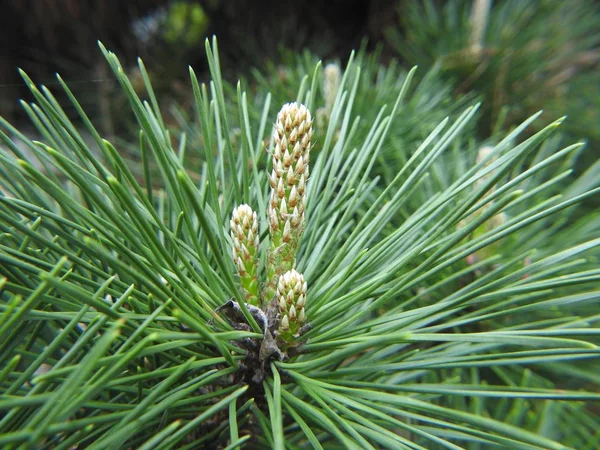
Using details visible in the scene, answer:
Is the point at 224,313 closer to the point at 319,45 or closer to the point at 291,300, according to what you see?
the point at 291,300

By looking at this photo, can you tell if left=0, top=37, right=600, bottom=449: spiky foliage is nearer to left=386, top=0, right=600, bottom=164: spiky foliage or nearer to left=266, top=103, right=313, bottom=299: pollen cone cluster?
left=266, top=103, right=313, bottom=299: pollen cone cluster

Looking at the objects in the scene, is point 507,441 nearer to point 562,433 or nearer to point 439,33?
point 562,433

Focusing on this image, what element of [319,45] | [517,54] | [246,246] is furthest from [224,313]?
[319,45]

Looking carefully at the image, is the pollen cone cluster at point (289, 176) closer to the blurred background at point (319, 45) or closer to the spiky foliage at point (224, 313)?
the spiky foliage at point (224, 313)

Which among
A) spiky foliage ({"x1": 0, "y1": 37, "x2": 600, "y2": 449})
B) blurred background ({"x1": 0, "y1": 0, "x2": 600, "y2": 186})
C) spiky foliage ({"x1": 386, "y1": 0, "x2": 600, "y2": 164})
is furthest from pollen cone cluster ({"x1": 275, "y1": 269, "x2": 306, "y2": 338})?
spiky foliage ({"x1": 386, "y1": 0, "x2": 600, "y2": 164})

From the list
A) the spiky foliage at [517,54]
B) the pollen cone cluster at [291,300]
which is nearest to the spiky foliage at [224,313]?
the pollen cone cluster at [291,300]

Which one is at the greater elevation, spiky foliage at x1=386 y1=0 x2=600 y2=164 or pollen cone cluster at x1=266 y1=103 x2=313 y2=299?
spiky foliage at x1=386 y1=0 x2=600 y2=164
